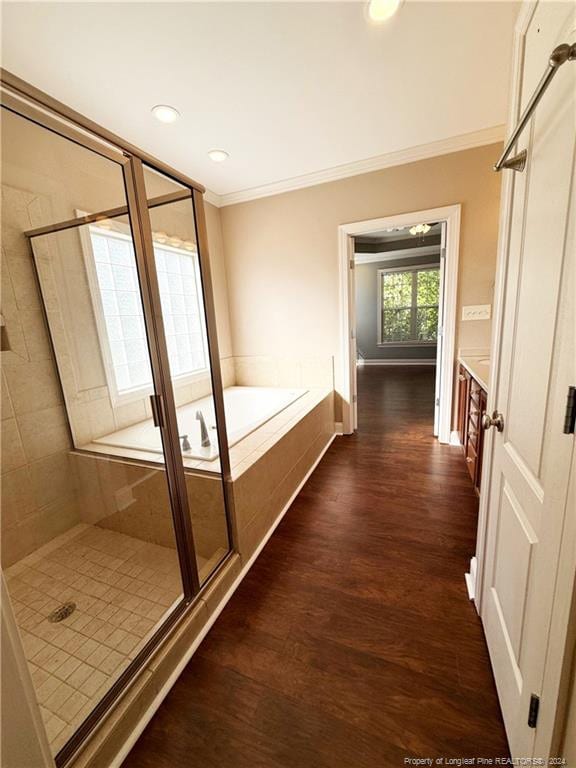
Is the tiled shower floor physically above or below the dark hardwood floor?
above

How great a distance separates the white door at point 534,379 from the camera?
650 mm

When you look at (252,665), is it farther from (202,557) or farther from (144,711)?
(202,557)

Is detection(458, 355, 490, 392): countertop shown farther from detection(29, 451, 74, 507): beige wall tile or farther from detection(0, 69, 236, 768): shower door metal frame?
detection(29, 451, 74, 507): beige wall tile

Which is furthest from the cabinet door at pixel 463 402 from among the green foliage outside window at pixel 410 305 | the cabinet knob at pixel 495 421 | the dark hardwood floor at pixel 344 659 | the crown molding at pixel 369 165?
the green foliage outside window at pixel 410 305

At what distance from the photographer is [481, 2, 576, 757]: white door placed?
0.65 m

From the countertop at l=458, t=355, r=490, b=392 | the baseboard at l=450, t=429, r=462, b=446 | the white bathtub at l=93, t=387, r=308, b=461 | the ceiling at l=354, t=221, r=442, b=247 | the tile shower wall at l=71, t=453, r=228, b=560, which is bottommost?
the baseboard at l=450, t=429, r=462, b=446

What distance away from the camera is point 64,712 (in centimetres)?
104

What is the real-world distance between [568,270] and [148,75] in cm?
229

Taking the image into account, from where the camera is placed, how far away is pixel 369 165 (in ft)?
9.17

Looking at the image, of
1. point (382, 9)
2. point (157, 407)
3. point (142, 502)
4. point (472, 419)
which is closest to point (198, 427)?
point (142, 502)

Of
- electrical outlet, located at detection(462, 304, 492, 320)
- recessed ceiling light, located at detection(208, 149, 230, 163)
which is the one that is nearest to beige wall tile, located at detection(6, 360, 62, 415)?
recessed ceiling light, located at detection(208, 149, 230, 163)

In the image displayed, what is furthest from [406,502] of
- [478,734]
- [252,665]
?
[252,665]

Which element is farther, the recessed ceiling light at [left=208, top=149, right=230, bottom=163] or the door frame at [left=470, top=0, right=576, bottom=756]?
the recessed ceiling light at [left=208, top=149, right=230, bottom=163]

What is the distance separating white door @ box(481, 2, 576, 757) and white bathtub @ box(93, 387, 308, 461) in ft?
4.47
